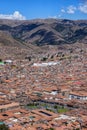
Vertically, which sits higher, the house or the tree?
the tree

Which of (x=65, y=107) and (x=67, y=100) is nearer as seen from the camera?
(x=65, y=107)

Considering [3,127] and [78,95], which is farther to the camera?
[78,95]

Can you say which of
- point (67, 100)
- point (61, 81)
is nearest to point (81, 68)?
point (61, 81)

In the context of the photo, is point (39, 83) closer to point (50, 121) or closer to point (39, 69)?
point (39, 69)

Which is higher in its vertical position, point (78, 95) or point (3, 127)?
point (3, 127)

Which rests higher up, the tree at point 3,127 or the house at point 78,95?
the tree at point 3,127

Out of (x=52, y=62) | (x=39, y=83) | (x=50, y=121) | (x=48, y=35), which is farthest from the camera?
(x=48, y=35)

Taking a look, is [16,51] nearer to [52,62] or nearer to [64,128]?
[52,62]

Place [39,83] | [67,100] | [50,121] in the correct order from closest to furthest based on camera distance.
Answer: [50,121]
[67,100]
[39,83]

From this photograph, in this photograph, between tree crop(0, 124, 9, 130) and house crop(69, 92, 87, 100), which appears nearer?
tree crop(0, 124, 9, 130)

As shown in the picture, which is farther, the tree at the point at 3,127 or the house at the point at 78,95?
the house at the point at 78,95
